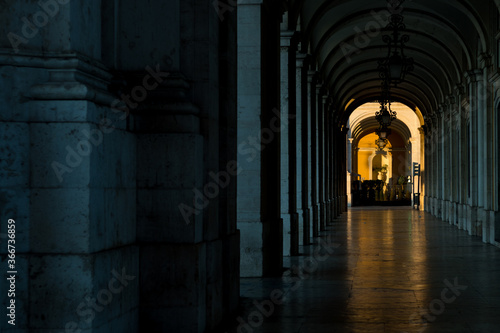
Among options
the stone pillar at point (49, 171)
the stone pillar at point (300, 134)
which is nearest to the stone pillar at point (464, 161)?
the stone pillar at point (300, 134)

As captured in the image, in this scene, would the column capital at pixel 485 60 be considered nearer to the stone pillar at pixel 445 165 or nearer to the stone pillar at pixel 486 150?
the stone pillar at pixel 486 150

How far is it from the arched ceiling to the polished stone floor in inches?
199

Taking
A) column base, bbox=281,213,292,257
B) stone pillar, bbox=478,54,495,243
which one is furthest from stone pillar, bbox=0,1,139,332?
stone pillar, bbox=478,54,495,243

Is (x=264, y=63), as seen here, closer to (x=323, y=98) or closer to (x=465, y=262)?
(x=465, y=262)

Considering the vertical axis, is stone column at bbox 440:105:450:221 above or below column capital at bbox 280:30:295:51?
below

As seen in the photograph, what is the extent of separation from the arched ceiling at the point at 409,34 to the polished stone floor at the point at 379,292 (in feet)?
16.6

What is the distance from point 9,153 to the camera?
530cm

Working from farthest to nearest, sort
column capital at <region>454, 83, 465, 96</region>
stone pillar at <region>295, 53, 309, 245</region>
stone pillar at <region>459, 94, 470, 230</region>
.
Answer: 1. column capital at <region>454, 83, 465, 96</region>
2. stone pillar at <region>459, 94, 470, 230</region>
3. stone pillar at <region>295, 53, 309, 245</region>

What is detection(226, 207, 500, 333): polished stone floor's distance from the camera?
23.7 feet

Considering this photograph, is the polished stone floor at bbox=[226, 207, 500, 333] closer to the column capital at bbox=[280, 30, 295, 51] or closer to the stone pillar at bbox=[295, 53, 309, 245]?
the stone pillar at bbox=[295, 53, 309, 245]

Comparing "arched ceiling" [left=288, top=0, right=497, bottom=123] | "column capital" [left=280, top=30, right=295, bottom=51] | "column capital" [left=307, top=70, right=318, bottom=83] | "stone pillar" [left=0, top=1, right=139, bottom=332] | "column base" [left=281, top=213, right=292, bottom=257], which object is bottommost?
"column base" [left=281, top=213, right=292, bottom=257]

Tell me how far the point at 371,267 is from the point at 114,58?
23.4 feet

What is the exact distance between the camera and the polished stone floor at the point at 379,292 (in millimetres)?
7227

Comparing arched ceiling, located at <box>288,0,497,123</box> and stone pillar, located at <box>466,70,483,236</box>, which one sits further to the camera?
stone pillar, located at <box>466,70,483,236</box>
